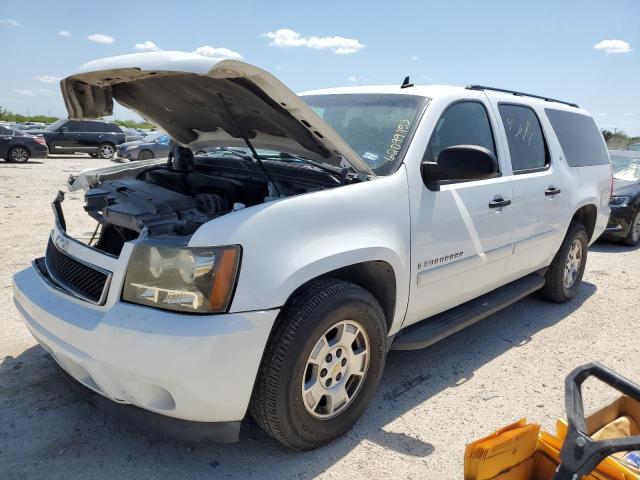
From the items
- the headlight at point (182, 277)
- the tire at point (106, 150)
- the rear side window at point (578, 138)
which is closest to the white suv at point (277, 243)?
the headlight at point (182, 277)

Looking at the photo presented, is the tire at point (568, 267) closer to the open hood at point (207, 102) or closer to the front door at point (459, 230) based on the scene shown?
the front door at point (459, 230)

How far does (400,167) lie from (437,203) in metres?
0.34

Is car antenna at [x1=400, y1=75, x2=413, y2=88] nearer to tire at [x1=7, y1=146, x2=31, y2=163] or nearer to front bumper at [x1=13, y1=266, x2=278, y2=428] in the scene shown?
front bumper at [x1=13, y1=266, x2=278, y2=428]

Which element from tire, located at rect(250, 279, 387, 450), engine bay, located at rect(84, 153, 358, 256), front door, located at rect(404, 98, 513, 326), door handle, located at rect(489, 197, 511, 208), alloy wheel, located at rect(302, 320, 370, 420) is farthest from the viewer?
door handle, located at rect(489, 197, 511, 208)

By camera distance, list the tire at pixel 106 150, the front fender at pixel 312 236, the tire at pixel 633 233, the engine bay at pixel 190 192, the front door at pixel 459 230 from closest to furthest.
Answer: the front fender at pixel 312 236, the engine bay at pixel 190 192, the front door at pixel 459 230, the tire at pixel 633 233, the tire at pixel 106 150

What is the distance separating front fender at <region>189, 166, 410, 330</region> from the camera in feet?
7.06

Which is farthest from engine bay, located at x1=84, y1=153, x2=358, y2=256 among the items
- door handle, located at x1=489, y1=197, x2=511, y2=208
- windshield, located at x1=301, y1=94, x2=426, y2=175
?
door handle, located at x1=489, y1=197, x2=511, y2=208

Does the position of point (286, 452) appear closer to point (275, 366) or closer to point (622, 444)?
point (275, 366)

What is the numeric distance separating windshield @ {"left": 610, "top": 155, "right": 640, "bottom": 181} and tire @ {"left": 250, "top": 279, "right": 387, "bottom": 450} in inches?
301

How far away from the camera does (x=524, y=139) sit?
13.4 ft

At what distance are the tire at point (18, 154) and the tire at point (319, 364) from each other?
61.4ft

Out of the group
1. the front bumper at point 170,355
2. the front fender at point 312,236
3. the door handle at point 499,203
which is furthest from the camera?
the door handle at point 499,203

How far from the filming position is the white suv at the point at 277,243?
2133 millimetres

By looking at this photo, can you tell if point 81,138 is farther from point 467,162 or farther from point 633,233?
point 467,162
